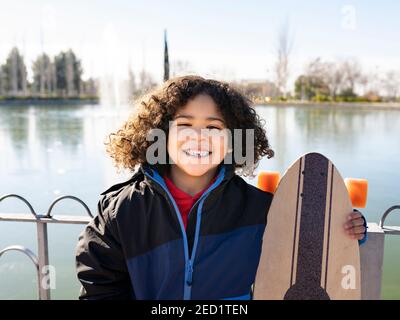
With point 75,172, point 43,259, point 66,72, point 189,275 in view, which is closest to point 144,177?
point 189,275

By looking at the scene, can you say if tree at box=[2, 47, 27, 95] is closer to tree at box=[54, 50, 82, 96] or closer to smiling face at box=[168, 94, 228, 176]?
tree at box=[54, 50, 82, 96]

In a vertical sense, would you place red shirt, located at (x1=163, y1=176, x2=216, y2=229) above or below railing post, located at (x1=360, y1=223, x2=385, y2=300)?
above

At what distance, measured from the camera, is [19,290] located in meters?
3.52

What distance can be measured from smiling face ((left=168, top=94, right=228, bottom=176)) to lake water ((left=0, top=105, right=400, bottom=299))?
45cm

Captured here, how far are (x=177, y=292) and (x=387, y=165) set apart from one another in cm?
861

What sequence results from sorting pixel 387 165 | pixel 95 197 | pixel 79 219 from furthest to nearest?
pixel 387 165
pixel 95 197
pixel 79 219

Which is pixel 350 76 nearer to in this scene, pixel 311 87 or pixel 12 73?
pixel 311 87

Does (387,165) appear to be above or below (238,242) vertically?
below

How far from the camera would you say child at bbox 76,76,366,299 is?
4.67 ft

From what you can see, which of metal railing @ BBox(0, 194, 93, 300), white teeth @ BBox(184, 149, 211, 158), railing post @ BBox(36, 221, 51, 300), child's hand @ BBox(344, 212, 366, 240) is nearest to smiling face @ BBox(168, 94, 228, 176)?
white teeth @ BBox(184, 149, 211, 158)

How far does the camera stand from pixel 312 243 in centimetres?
174

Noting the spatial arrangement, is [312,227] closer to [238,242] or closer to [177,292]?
[238,242]

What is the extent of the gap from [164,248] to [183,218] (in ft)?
0.41
